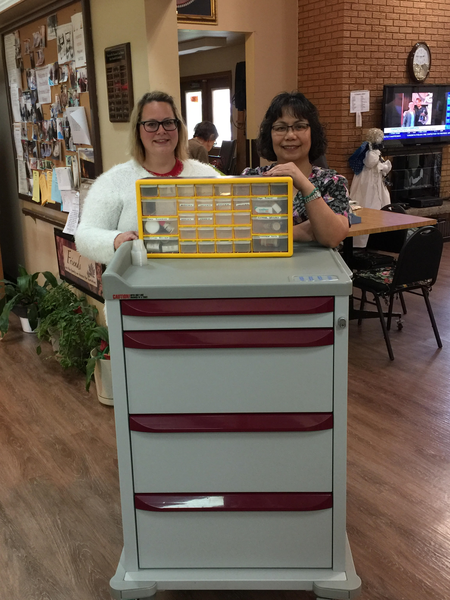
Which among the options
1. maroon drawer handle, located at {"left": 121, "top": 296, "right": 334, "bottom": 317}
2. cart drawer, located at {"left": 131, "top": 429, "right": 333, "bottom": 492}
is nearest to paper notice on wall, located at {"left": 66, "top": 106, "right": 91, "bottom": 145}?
maroon drawer handle, located at {"left": 121, "top": 296, "right": 334, "bottom": 317}

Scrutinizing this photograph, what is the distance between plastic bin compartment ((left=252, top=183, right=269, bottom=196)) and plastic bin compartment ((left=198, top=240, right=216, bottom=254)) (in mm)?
188

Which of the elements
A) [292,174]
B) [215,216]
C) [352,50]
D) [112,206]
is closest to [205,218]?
[215,216]

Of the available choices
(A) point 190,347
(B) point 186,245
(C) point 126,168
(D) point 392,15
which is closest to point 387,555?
(A) point 190,347

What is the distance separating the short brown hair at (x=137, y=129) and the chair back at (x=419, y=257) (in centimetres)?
189

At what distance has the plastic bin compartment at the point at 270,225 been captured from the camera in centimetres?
170

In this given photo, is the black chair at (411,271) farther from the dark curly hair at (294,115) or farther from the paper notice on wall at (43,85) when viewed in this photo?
the paper notice on wall at (43,85)

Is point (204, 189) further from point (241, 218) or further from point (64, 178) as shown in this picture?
point (64, 178)

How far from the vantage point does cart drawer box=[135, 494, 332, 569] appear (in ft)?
5.42

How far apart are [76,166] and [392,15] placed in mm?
5283

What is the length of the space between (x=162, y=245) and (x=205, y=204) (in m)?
0.18

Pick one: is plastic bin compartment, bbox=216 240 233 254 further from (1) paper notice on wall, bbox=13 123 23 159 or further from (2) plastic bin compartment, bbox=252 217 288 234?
(1) paper notice on wall, bbox=13 123 23 159

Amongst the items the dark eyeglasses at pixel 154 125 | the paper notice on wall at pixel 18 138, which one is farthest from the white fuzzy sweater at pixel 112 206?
the paper notice on wall at pixel 18 138

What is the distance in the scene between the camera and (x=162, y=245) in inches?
68.2

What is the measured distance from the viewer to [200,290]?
148 centimetres
